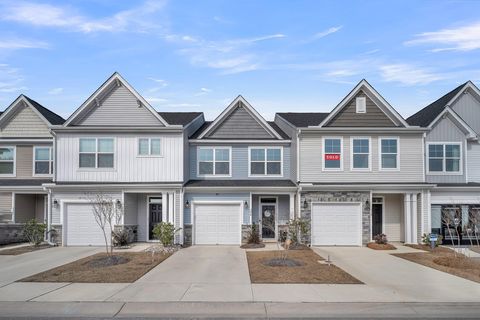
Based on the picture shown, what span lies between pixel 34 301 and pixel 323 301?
22.3ft

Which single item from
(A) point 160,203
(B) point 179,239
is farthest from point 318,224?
(A) point 160,203

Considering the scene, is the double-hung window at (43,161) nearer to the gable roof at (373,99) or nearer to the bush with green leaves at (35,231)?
the bush with green leaves at (35,231)

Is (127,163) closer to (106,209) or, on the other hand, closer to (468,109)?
(106,209)

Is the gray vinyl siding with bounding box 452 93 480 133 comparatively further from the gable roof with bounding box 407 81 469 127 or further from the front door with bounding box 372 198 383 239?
the front door with bounding box 372 198 383 239

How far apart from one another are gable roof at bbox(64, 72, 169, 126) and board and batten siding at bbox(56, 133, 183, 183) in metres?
1.04

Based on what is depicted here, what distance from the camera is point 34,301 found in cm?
945

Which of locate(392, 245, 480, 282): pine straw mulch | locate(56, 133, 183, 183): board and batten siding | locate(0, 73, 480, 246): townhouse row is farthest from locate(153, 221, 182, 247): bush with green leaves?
locate(392, 245, 480, 282): pine straw mulch

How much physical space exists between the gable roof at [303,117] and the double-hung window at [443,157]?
20.4ft

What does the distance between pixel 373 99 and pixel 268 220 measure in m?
8.55

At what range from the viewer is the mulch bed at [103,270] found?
11886mm

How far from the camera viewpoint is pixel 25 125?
77.5 ft

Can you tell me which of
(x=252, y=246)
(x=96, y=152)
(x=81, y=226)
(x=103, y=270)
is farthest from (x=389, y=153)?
(x=81, y=226)

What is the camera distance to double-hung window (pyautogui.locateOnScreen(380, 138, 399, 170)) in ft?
67.8

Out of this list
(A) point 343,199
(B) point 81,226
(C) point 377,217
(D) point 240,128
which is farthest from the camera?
(D) point 240,128
